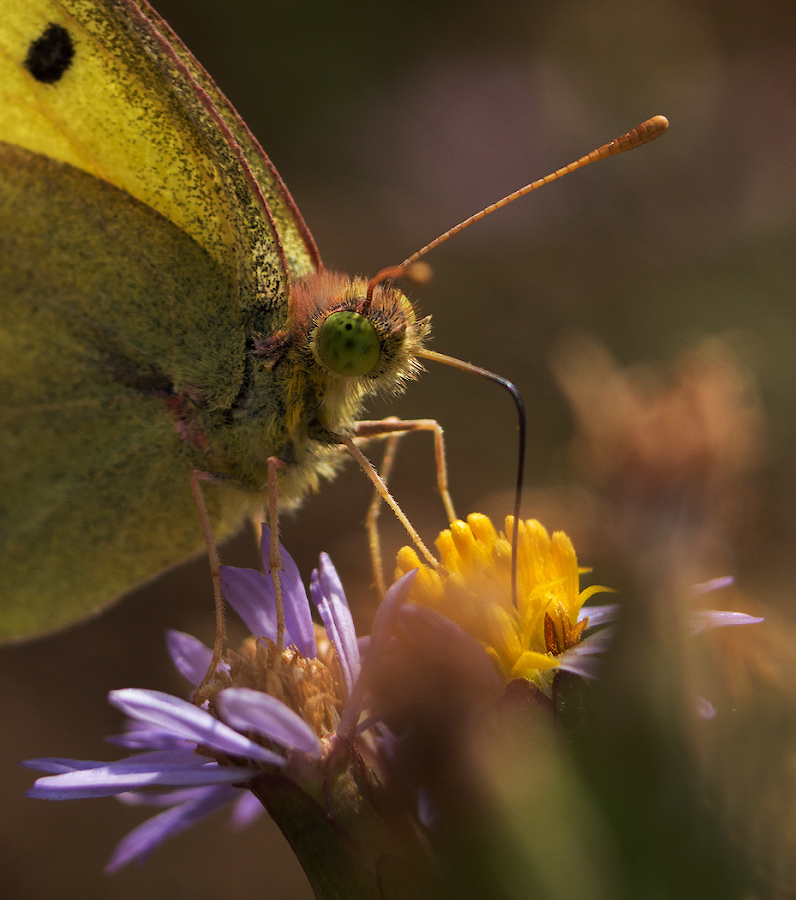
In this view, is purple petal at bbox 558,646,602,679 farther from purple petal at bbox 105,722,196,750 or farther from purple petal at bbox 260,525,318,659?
purple petal at bbox 105,722,196,750

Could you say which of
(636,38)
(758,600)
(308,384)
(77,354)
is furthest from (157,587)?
(636,38)

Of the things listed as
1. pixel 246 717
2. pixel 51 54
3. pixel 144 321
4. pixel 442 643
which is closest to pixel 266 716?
pixel 246 717

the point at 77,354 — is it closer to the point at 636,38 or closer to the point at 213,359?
the point at 213,359

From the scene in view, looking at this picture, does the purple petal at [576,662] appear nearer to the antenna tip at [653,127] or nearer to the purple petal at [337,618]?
the purple petal at [337,618]

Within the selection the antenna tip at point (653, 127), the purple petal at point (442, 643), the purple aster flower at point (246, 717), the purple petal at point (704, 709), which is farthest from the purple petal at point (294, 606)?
the antenna tip at point (653, 127)

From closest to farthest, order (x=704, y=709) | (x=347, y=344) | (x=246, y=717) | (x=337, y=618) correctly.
→ (x=704, y=709) → (x=246, y=717) → (x=337, y=618) → (x=347, y=344)

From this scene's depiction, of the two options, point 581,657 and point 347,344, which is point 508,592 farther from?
point 347,344
